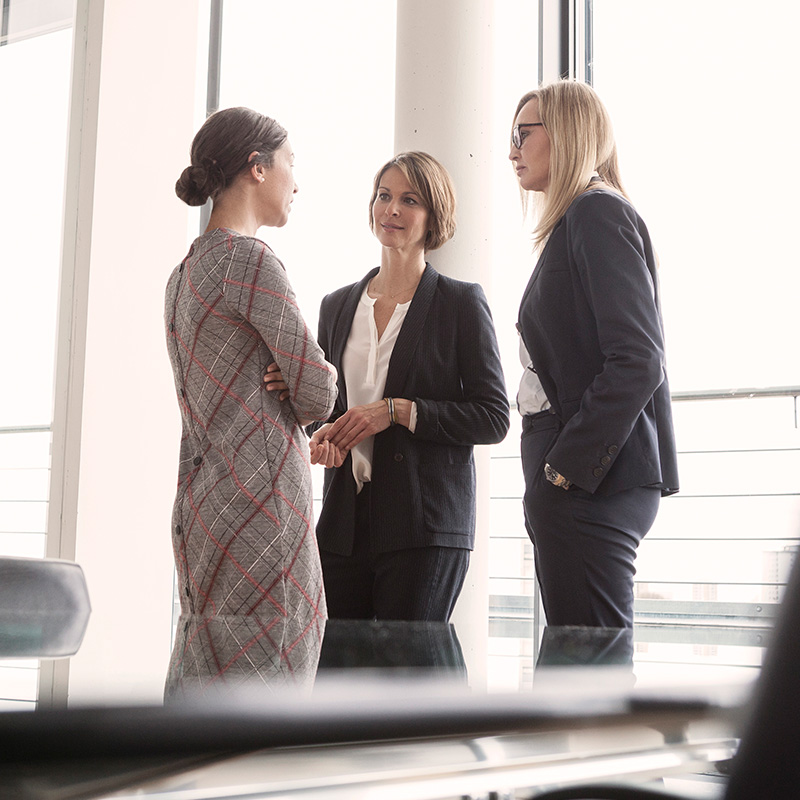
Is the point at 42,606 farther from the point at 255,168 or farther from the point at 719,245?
the point at 719,245

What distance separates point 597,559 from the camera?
132 centimetres

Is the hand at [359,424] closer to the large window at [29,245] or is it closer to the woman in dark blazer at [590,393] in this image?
the woman in dark blazer at [590,393]

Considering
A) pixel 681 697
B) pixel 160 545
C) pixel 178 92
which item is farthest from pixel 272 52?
pixel 681 697

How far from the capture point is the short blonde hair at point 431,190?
1.96 meters

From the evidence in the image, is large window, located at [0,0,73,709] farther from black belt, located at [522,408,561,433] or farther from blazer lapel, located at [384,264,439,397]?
black belt, located at [522,408,561,433]

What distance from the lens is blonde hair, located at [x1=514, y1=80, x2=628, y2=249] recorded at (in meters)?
1.58

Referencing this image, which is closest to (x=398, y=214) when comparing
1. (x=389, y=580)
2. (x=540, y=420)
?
(x=540, y=420)

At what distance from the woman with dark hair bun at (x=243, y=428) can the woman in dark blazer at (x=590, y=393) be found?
354mm

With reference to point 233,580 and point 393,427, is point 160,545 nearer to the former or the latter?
point 393,427

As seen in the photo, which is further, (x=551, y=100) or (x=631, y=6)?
(x=631, y=6)

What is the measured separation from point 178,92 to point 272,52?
78cm

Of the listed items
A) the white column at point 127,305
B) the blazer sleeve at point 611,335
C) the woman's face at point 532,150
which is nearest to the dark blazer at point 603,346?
the blazer sleeve at point 611,335

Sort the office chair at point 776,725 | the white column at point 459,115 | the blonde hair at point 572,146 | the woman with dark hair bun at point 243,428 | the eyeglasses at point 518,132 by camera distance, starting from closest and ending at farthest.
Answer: the office chair at point 776,725 < the woman with dark hair bun at point 243,428 < the blonde hair at point 572,146 < the eyeglasses at point 518,132 < the white column at point 459,115

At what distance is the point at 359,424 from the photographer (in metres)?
1.69
